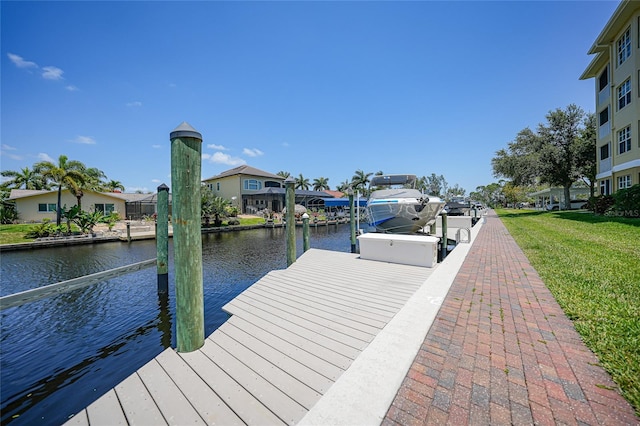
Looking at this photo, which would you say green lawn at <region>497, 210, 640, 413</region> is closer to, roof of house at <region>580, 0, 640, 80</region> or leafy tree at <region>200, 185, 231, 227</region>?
roof of house at <region>580, 0, 640, 80</region>

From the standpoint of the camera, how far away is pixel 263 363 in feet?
9.69

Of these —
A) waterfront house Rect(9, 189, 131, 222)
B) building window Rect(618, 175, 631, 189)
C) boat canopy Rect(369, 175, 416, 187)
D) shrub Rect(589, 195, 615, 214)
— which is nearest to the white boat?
boat canopy Rect(369, 175, 416, 187)

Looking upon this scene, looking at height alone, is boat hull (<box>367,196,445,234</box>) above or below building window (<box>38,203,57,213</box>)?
Answer: below

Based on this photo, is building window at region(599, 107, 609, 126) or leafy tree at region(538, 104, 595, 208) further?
leafy tree at region(538, 104, 595, 208)

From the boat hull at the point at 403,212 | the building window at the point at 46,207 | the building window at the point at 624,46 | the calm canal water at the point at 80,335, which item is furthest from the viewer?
the building window at the point at 46,207

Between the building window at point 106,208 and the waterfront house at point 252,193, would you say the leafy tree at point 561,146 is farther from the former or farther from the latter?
the building window at point 106,208

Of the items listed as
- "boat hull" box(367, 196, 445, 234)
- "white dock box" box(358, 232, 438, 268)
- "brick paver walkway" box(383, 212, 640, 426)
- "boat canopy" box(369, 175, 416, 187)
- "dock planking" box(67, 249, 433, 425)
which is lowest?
"dock planking" box(67, 249, 433, 425)

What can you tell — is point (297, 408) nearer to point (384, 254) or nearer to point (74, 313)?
point (384, 254)

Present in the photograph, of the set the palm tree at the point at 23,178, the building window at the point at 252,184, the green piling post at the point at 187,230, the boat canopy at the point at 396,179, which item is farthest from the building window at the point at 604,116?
the palm tree at the point at 23,178

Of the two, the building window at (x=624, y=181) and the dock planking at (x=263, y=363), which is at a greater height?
the building window at (x=624, y=181)

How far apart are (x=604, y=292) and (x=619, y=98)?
21066mm

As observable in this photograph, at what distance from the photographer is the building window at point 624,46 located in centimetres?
1557

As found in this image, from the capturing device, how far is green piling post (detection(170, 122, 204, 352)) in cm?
315

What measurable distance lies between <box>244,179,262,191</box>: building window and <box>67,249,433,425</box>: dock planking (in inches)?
1397
